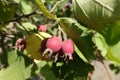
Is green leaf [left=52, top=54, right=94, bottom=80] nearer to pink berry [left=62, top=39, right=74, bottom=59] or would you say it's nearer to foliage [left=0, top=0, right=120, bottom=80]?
foliage [left=0, top=0, right=120, bottom=80]

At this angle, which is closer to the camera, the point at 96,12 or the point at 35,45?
the point at 96,12

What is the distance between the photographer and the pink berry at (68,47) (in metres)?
1.14

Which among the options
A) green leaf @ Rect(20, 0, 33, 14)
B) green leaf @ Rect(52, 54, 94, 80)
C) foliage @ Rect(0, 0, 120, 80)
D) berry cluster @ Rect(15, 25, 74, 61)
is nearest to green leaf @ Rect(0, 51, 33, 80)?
foliage @ Rect(0, 0, 120, 80)

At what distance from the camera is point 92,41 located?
4.14 ft

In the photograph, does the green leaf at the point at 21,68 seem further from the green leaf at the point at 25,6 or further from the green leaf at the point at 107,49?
the green leaf at the point at 25,6

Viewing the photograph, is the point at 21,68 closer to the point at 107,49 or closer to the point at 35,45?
the point at 35,45

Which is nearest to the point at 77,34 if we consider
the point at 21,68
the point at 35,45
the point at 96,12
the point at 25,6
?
the point at 96,12

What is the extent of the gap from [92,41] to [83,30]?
58 mm

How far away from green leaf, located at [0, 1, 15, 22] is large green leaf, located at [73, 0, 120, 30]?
2.37ft

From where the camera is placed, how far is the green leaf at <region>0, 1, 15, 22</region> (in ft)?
6.08

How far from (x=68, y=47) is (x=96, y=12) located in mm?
133

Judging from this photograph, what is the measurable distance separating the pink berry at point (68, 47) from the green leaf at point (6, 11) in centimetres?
74

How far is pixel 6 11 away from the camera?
1.88 m

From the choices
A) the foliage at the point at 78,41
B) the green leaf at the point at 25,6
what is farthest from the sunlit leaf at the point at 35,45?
the green leaf at the point at 25,6
